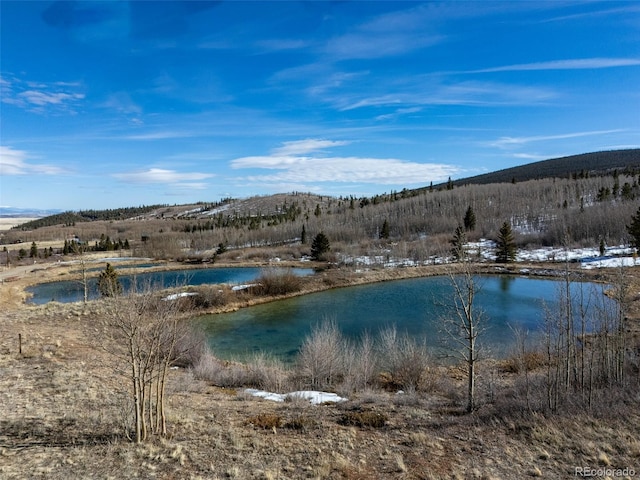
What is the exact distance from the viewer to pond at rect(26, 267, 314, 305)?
156ft

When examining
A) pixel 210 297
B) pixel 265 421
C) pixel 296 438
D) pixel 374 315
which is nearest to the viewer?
pixel 296 438

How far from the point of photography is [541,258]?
64688mm

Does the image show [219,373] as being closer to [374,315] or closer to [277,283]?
[374,315]

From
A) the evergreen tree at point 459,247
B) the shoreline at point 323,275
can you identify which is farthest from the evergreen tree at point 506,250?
the evergreen tree at point 459,247

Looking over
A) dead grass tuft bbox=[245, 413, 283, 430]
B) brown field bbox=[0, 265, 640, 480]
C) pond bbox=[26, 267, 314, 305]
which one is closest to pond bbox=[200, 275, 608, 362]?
brown field bbox=[0, 265, 640, 480]

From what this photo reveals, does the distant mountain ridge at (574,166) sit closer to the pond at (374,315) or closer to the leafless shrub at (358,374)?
the pond at (374,315)

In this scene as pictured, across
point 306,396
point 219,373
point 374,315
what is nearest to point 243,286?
point 374,315

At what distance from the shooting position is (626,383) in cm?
1369

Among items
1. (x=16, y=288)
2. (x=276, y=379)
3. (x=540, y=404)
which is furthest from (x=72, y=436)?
(x=16, y=288)

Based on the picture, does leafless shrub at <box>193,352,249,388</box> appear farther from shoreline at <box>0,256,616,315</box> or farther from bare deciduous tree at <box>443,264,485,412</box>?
shoreline at <box>0,256,616,315</box>

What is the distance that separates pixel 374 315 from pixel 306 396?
2044cm

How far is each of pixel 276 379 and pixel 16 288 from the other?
54.1m

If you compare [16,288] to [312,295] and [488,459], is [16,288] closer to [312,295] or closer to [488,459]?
[312,295]

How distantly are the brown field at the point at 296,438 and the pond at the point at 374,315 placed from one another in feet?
28.3
